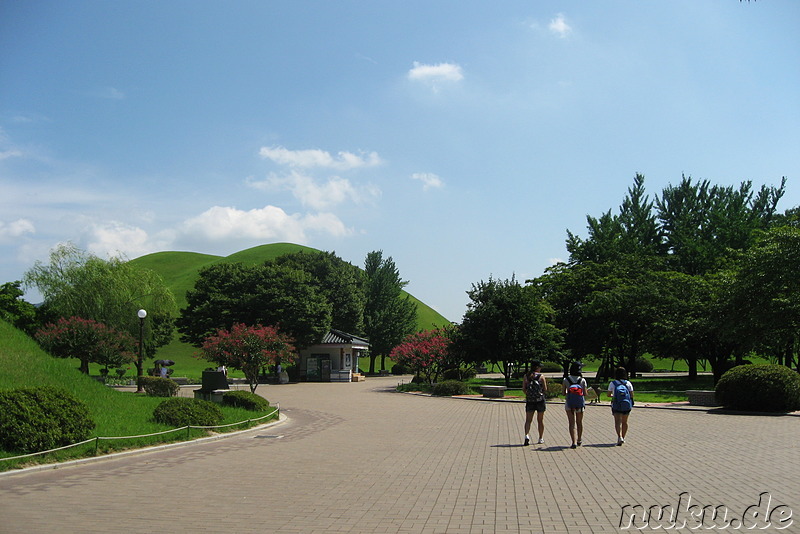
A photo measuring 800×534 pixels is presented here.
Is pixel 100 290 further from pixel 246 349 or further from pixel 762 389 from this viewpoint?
pixel 762 389

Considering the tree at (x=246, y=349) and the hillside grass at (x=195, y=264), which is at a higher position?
the hillside grass at (x=195, y=264)

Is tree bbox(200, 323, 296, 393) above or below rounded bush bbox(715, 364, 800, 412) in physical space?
above

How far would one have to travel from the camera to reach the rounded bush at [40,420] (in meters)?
10.1

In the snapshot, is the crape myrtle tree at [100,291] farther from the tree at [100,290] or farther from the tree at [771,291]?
the tree at [771,291]

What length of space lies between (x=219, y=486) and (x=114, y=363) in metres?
33.2

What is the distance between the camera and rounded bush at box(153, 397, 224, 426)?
564 inches

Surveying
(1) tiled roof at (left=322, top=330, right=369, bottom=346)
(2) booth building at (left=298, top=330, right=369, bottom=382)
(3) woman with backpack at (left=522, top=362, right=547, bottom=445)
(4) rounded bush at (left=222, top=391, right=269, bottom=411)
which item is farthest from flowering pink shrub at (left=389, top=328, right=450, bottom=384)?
(3) woman with backpack at (left=522, top=362, right=547, bottom=445)

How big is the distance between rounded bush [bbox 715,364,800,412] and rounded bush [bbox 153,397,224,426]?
54.2 feet

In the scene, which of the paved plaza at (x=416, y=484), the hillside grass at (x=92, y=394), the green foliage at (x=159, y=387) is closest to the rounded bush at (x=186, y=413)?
the hillside grass at (x=92, y=394)

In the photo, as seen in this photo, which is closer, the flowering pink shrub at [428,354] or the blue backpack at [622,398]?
the blue backpack at [622,398]

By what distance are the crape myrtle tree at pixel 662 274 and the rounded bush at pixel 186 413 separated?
23.7 m

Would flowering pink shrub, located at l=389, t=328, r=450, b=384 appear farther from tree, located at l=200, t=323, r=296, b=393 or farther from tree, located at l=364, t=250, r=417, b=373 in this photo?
tree, located at l=364, t=250, r=417, b=373

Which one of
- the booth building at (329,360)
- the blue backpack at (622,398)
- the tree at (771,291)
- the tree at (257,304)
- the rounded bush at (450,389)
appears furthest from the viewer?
the booth building at (329,360)

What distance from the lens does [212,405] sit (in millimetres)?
15672
